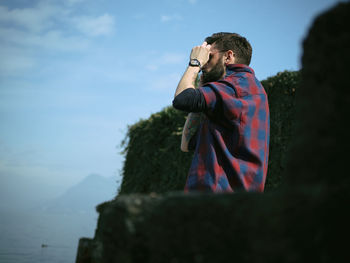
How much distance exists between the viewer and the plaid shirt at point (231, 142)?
6.64 feet

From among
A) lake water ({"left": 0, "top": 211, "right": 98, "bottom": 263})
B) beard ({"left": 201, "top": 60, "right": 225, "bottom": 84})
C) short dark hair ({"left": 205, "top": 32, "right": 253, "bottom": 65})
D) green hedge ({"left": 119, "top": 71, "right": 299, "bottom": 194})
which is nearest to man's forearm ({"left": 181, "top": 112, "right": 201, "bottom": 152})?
beard ({"left": 201, "top": 60, "right": 225, "bottom": 84})

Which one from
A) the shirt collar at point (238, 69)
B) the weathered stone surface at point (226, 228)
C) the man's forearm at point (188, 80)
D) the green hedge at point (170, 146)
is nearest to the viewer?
the weathered stone surface at point (226, 228)

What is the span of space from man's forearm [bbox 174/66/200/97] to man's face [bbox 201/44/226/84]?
0.15 metres

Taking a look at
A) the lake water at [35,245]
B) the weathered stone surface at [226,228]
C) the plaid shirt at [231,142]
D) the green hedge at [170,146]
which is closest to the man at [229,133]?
the plaid shirt at [231,142]

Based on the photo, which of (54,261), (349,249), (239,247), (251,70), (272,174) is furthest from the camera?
(54,261)

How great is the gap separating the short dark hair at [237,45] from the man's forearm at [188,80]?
1.20 ft

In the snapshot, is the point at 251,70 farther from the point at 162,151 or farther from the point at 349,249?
the point at 162,151

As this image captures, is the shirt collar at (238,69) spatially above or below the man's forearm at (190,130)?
above

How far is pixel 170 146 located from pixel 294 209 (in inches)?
313

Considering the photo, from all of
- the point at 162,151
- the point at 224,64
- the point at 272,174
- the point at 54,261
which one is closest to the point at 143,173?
the point at 162,151

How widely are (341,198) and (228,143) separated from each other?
4.45 feet

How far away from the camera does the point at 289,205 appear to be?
34.0 inches

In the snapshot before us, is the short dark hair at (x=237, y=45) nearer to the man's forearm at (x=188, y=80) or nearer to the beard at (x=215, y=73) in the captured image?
the beard at (x=215, y=73)

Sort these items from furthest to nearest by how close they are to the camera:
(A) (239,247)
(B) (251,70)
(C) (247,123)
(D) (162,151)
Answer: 1. (D) (162,151)
2. (B) (251,70)
3. (C) (247,123)
4. (A) (239,247)
